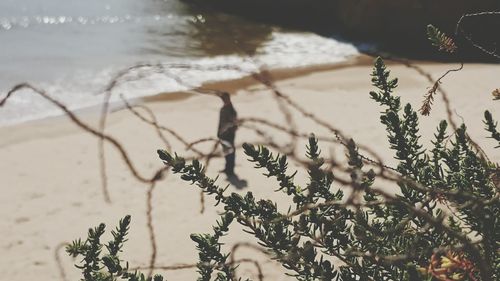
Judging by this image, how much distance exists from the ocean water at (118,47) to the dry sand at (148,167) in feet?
4.59

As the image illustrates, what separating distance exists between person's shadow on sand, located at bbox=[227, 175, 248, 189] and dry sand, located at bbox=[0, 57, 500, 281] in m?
0.11

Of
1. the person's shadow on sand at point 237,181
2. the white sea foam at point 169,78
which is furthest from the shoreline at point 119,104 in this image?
the person's shadow on sand at point 237,181

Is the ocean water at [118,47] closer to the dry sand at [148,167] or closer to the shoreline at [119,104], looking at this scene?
the shoreline at [119,104]

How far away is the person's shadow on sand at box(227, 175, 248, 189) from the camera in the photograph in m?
9.98

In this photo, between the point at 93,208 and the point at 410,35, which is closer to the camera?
the point at 93,208

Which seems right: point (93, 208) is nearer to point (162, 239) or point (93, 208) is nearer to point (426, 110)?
point (162, 239)

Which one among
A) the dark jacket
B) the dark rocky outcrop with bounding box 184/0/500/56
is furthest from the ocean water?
the dark jacket

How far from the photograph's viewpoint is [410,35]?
21.9 metres

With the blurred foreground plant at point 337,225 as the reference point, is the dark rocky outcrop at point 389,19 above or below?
below

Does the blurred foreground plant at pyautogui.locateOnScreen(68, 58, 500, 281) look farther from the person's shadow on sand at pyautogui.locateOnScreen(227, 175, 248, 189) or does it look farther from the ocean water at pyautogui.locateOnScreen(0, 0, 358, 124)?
the ocean water at pyautogui.locateOnScreen(0, 0, 358, 124)

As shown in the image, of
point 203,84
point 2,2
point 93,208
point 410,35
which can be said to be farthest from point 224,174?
point 2,2

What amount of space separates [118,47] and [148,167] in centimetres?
1025

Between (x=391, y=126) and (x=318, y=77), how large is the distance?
1574 cm

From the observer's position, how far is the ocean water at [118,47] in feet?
52.2
